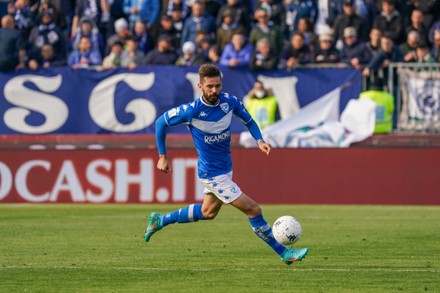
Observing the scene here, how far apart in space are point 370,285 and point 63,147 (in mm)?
12258

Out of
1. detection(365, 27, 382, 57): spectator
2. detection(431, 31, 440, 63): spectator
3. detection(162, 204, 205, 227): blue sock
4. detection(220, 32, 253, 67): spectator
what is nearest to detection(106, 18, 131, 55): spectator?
detection(220, 32, 253, 67): spectator

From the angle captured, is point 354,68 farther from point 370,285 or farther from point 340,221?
point 370,285

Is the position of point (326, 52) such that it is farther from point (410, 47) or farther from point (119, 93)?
point (119, 93)

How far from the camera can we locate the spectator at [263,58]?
839 inches

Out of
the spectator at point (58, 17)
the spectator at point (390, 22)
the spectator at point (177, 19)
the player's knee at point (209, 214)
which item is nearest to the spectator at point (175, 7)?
the spectator at point (177, 19)

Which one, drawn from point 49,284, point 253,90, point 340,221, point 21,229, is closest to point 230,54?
point 253,90

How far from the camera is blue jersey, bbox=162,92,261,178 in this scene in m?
11.7

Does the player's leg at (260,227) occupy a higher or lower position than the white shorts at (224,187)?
lower

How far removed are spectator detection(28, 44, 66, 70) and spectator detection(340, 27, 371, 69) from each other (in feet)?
18.6

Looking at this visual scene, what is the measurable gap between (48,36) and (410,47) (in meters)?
7.32

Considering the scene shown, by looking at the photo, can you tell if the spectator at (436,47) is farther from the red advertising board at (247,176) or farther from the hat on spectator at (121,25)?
the hat on spectator at (121,25)

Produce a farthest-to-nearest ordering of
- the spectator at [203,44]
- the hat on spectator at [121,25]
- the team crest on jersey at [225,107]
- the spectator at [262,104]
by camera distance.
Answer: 1. the hat on spectator at [121,25]
2. the spectator at [203,44]
3. the spectator at [262,104]
4. the team crest on jersey at [225,107]

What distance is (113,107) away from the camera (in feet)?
71.3

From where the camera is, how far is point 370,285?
1009 centimetres
